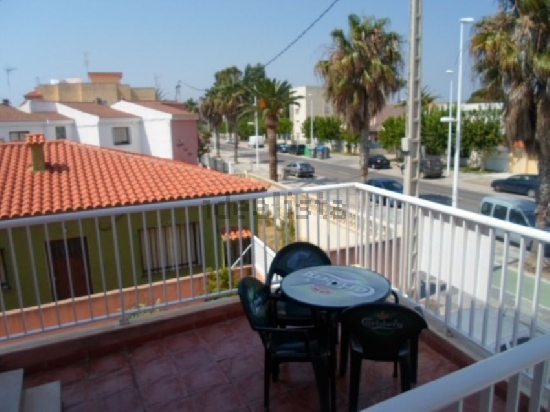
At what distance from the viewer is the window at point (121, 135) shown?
96.4 feet

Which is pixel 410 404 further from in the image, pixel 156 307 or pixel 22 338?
pixel 22 338

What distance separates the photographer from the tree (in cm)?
3680

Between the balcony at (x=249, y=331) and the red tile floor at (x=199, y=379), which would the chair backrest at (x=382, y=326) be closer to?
the balcony at (x=249, y=331)

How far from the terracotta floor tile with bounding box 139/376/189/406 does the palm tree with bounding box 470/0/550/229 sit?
12566 mm

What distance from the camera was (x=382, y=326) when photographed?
6.89ft

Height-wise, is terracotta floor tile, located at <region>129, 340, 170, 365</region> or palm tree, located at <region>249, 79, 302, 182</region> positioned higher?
palm tree, located at <region>249, 79, 302, 182</region>

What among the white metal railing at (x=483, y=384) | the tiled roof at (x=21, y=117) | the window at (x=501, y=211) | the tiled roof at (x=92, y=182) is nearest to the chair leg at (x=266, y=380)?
the white metal railing at (x=483, y=384)

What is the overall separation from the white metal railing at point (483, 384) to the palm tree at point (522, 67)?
1266 cm

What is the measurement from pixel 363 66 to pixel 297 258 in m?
16.6

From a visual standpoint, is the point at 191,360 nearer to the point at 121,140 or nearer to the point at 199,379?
the point at 199,379

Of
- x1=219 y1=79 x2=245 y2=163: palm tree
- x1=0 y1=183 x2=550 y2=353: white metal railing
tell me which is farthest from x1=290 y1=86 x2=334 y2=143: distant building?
x1=0 y1=183 x2=550 y2=353: white metal railing

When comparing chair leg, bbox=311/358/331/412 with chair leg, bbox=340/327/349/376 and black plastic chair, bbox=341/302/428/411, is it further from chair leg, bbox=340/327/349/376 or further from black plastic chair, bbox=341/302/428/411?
chair leg, bbox=340/327/349/376

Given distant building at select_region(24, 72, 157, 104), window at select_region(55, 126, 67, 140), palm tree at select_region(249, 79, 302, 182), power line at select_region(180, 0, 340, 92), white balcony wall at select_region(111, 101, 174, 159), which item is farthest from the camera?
distant building at select_region(24, 72, 157, 104)

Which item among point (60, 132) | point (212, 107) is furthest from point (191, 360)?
point (212, 107)
